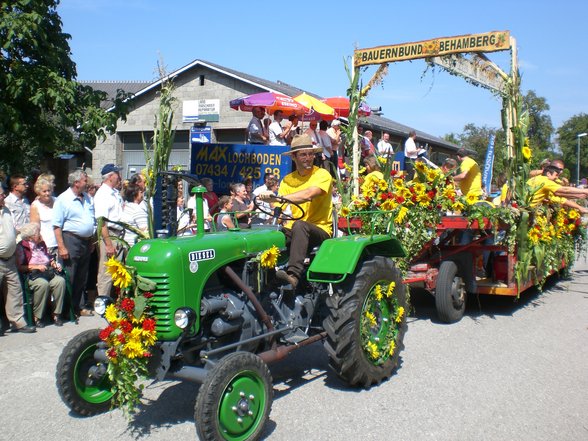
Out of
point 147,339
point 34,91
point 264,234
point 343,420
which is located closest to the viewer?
point 147,339

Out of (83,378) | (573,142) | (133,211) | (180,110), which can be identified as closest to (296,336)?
(83,378)

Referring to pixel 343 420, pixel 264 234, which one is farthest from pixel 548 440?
pixel 264 234

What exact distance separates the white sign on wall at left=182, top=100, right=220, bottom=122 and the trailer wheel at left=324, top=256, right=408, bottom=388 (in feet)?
41.6

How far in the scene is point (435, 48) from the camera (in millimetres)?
8969

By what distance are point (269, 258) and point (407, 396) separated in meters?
1.55

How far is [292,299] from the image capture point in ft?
16.2

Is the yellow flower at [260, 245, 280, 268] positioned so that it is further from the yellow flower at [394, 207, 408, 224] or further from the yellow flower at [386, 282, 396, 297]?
the yellow flower at [394, 207, 408, 224]

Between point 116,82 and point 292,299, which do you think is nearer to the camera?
point 292,299

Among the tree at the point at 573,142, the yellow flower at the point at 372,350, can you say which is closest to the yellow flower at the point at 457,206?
the yellow flower at the point at 372,350

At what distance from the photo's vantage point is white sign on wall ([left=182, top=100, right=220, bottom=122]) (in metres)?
19.0

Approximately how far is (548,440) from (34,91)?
28.0ft

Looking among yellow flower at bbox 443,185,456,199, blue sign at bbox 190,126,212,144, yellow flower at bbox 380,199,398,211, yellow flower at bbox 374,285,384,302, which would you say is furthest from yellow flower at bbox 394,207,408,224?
blue sign at bbox 190,126,212,144

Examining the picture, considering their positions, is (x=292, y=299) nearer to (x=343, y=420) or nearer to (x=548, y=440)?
(x=343, y=420)

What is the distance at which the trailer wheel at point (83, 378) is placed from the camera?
4.04 m
